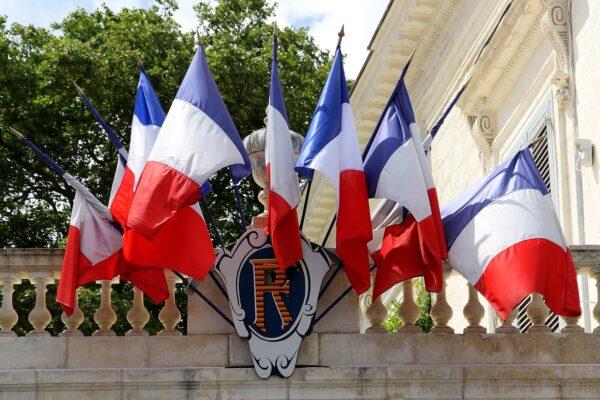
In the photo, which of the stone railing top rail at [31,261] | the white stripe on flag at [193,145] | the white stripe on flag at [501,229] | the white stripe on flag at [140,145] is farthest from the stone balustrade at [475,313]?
the stone railing top rail at [31,261]

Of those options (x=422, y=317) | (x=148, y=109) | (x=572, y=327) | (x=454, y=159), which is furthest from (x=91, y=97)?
(x=572, y=327)

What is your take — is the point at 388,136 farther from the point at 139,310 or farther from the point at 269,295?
the point at 139,310

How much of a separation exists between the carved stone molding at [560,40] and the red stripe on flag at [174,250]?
605 cm

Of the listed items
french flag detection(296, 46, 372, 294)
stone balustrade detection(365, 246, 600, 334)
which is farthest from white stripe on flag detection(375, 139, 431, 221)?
stone balustrade detection(365, 246, 600, 334)

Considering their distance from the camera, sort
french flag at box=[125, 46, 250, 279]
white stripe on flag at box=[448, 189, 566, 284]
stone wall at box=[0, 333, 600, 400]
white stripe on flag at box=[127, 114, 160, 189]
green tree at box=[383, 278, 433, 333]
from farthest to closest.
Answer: green tree at box=[383, 278, 433, 333] → white stripe on flag at box=[127, 114, 160, 189] → white stripe on flag at box=[448, 189, 566, 284] → french flag at box=[125, 46, 250, 279] → stone wall at box=[0, 333, 600, 400]

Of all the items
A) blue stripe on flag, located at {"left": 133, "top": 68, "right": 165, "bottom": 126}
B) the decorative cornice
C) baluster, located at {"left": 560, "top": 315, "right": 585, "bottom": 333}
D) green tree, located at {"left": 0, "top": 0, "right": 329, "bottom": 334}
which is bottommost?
baluster, located at {"left": 560, "top": 315, "right": 585, "bottom": 333}

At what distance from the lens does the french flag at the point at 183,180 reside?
41.0 feet

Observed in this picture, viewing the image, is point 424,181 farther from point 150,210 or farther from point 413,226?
point 150,210

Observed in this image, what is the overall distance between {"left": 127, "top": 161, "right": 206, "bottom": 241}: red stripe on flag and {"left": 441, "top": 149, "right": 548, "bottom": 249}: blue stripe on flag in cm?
204

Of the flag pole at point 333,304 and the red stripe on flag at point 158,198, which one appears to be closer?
the red stripe on flag at point 158,198

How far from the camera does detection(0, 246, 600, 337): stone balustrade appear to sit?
12.9 meters

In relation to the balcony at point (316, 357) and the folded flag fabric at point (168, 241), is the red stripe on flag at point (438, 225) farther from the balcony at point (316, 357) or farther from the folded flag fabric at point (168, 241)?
the folded flag fabric at point (168, 241)

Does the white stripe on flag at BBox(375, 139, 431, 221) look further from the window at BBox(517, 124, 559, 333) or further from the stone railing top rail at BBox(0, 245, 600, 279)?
the window at BBox(517, 124, 559, 333)

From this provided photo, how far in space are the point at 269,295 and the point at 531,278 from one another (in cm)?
200
